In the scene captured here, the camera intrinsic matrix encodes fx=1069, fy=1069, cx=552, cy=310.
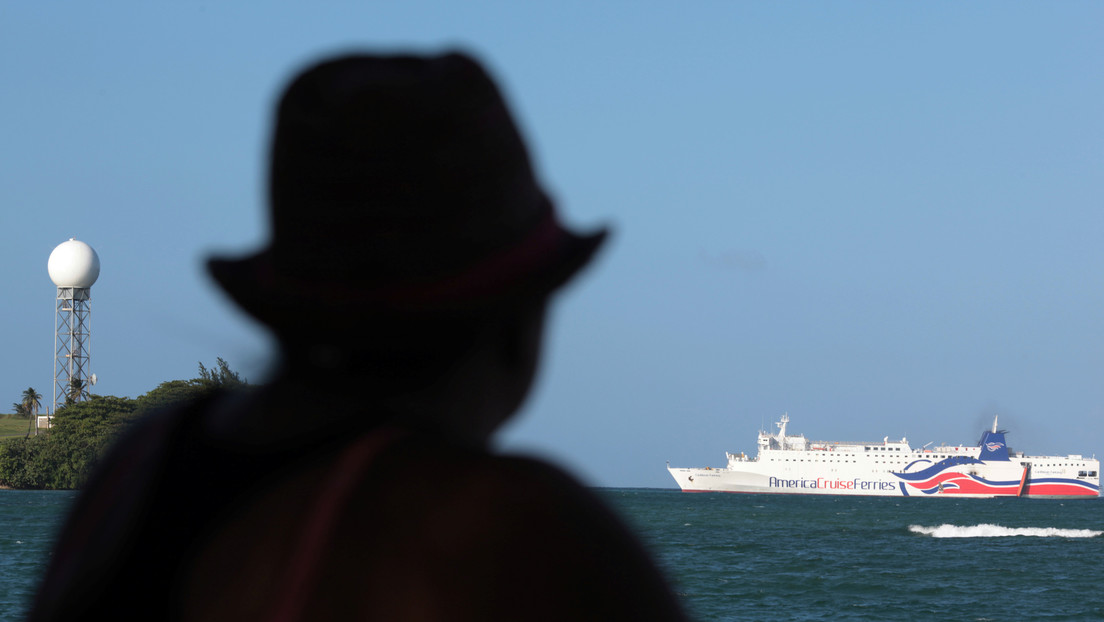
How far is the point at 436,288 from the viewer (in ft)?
2.73

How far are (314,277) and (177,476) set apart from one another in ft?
0.65

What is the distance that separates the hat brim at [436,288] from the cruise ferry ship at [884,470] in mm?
91222

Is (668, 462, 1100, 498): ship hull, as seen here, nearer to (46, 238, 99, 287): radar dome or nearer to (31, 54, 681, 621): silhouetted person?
(46, 238, 99, 287): radar dome

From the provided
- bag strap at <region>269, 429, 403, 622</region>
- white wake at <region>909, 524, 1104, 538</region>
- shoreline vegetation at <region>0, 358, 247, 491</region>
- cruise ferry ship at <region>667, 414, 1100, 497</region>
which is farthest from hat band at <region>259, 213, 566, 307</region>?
cruise ferry ship at <region>667, 414, 1100, 497</region>

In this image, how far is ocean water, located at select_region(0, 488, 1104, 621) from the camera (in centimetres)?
2264

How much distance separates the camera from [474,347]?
2.85 ft

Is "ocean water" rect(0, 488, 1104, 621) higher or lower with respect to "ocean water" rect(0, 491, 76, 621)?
lower

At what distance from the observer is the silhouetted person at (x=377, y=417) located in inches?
28.5

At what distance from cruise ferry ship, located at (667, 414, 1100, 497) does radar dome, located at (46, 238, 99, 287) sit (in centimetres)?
5312

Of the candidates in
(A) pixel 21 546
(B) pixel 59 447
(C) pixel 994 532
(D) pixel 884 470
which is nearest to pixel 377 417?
(A) pixel 21 546

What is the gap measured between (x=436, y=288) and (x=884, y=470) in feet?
308

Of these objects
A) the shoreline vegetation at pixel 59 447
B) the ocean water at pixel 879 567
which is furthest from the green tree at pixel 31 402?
the ocean water at pixel 879 567

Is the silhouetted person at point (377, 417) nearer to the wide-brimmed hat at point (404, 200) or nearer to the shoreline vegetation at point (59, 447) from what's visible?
the wide-brimmed hat at point (404, 200)

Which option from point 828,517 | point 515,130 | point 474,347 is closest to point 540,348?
point 474,347
